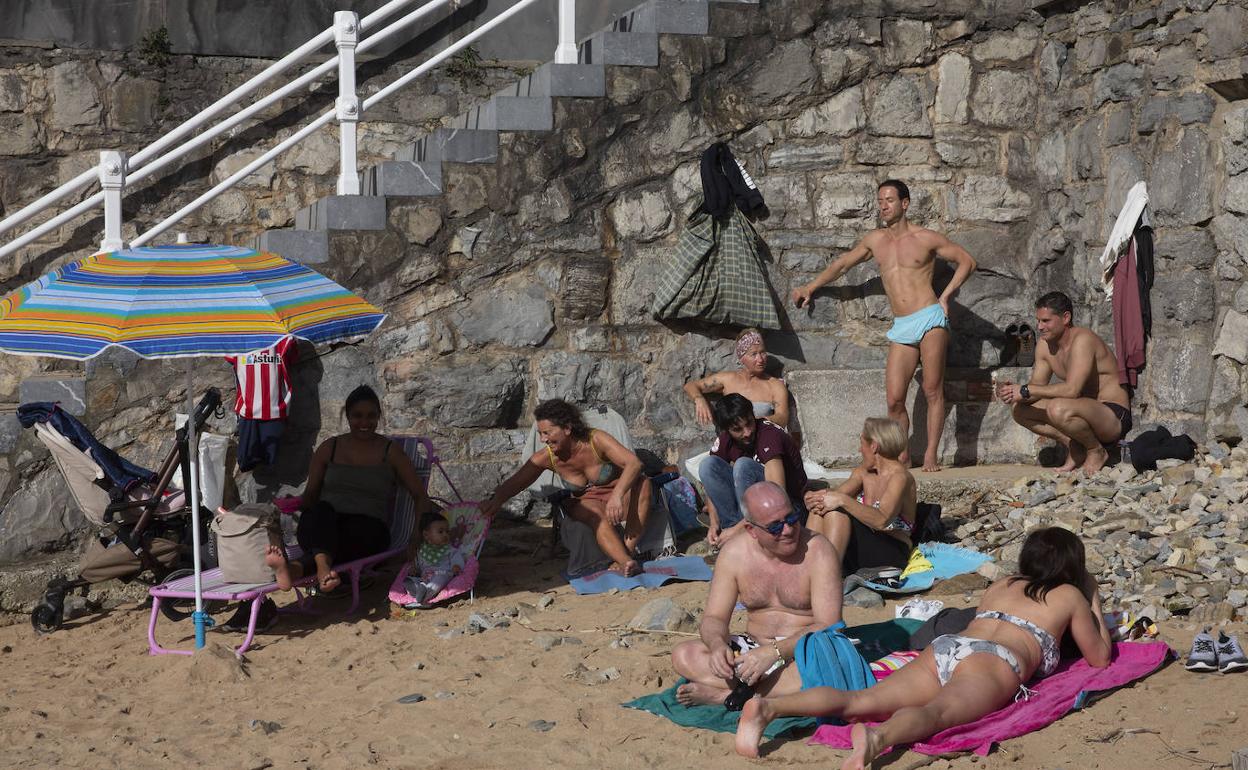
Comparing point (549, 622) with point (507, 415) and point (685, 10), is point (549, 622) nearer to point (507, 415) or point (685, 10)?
point (507, 415)

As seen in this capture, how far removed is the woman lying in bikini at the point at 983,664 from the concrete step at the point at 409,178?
3969 millimetres

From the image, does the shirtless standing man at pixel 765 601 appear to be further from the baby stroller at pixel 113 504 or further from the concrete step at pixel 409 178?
the concrete step at pixel 409 178

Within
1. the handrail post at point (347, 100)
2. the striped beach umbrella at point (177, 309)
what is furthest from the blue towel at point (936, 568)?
the handrail post at point (347, 100)

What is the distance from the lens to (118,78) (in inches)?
354

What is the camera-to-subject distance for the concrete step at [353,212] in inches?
289

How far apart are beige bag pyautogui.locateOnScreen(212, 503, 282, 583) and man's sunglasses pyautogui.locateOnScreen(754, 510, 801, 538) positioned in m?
2.39

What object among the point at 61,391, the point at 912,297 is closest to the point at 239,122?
the point at 61,391

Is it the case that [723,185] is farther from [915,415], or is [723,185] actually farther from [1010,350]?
[1010,350]

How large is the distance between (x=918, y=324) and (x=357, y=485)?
129 inches

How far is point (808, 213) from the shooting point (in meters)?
8.17

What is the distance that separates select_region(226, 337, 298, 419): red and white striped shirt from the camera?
703cm

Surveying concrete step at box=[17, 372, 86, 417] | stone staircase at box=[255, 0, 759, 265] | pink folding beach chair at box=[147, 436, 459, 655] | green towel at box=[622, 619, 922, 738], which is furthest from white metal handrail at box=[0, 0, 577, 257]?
green towel at box=[622, 619, 922, 738]

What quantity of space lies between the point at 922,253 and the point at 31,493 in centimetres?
485

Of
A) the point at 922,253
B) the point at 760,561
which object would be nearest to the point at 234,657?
the point at 760,561
